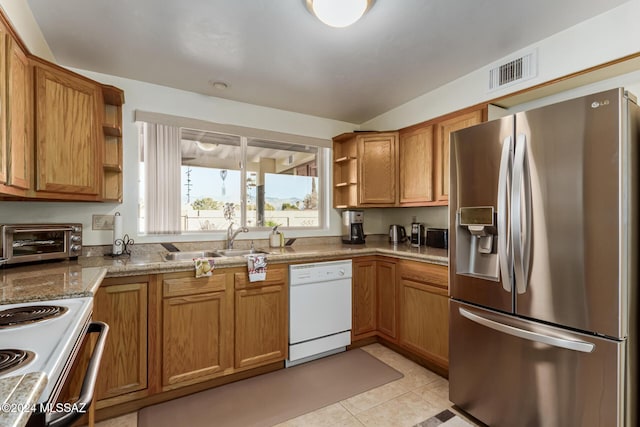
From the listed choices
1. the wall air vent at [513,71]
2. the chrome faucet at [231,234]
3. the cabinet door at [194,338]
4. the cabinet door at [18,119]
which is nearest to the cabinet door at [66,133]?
the cabinet door at [18,119]

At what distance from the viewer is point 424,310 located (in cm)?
237

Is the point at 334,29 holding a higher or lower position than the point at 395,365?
higher

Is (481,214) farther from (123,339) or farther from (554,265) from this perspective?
(123,339)

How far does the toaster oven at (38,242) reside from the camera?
1.69m

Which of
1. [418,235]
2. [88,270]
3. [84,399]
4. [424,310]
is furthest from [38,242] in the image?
[418,235]

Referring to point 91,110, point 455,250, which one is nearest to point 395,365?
point 455,250

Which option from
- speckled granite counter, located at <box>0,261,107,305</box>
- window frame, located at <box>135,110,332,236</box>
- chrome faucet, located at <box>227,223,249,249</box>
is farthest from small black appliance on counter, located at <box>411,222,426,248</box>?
speckled granite counter, located at <box>0,261,107,305</box>

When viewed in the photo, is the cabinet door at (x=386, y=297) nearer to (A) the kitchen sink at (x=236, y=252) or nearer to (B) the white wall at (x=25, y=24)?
(A) the kitchen sink at (x=236, y=252)

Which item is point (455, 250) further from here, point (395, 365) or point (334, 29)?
point (334, 29)

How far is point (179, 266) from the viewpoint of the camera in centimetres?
198

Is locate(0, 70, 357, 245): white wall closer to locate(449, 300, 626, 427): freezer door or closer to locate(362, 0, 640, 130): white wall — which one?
locate(362, 0, 640, 130): white wall

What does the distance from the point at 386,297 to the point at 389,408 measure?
972 millimetres

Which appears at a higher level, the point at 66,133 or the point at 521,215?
the point at 66,133

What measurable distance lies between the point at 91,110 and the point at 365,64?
193cm
